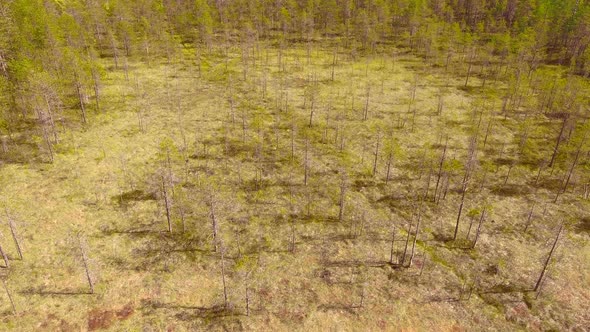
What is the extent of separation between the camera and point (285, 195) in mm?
39656

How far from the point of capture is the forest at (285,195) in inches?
1087

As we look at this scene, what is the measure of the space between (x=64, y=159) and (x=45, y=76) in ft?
34.4

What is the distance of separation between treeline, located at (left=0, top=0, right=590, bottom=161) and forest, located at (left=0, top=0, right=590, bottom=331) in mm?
667

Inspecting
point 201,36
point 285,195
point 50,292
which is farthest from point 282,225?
point 201,36

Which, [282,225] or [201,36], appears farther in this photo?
[201,36]

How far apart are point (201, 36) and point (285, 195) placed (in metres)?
70.5

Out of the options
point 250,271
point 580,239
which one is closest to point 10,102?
point 250,271

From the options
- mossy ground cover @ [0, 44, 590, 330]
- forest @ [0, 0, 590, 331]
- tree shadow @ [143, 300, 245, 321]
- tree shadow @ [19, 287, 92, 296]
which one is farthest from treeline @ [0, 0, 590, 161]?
tree shadow @ [143, 300, 245, 321]

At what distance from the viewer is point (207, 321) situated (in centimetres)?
2633

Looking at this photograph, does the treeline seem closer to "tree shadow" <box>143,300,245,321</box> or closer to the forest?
the forest

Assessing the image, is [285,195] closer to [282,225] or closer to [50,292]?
[282,225]

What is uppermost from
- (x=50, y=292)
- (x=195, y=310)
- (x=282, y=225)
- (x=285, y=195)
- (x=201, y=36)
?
(x=201, y=36)

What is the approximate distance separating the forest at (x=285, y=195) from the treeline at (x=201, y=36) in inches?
26.3

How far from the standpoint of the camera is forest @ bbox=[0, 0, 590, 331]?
1087 inches
